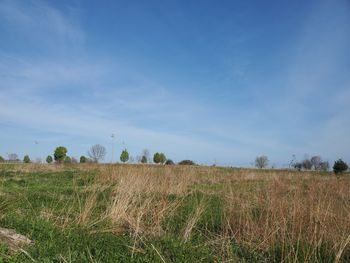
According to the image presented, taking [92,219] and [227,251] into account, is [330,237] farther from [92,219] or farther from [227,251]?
[92,219]

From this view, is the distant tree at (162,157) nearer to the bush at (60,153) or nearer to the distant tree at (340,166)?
the bush at (60,153)

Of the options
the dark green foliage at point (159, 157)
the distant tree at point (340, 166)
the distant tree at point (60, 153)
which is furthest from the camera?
the dark green foliage at point (159, 157)

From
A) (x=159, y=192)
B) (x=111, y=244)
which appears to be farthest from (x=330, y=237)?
(x=159, y=192)

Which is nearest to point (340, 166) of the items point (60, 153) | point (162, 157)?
point (162, 157)

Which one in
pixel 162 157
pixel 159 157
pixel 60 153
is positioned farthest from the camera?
pixel 162 157

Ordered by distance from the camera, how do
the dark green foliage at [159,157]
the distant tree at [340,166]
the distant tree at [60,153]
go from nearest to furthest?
the distant tree at [340,166]
the distant tree at [60,153]
the dark green foliage at [159,157]

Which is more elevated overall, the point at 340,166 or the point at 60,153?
the point at 60,153

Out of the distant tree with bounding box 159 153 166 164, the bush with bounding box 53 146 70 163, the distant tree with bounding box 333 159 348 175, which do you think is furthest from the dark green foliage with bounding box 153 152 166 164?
the distant tree with bounding box 333 159 348 175

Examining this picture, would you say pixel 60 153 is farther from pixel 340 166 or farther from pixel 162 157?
pixel 340 166

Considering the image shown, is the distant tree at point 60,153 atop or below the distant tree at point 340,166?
atop

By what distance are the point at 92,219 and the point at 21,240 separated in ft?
4.82

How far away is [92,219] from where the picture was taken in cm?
523

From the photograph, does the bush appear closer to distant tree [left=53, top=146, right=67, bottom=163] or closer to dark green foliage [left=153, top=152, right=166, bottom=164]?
distant tree [left=53, top=146, right=67, bottom=163]

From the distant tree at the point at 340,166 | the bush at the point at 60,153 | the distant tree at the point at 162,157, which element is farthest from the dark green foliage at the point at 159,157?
the distant tree at the point at 340,166
